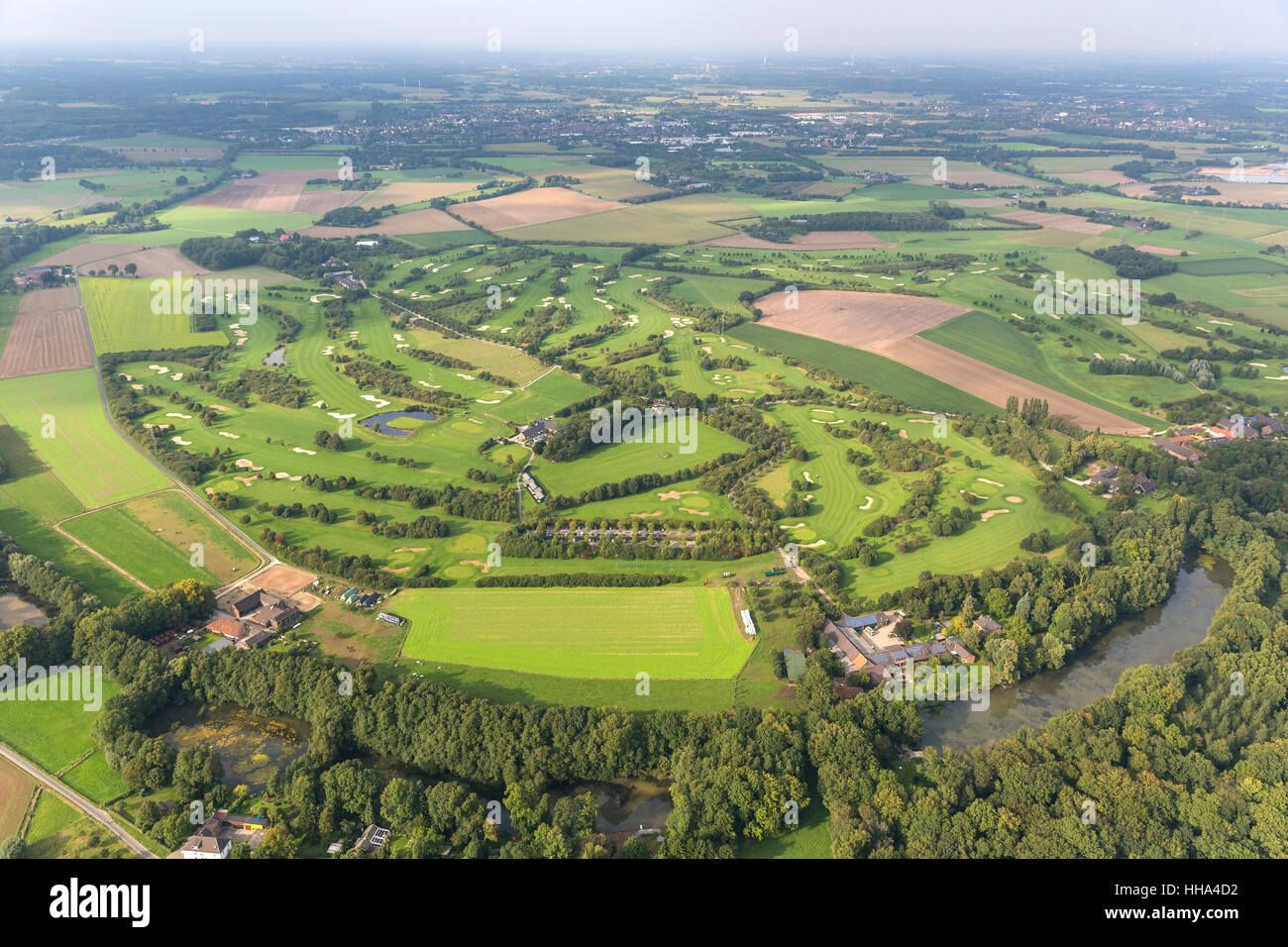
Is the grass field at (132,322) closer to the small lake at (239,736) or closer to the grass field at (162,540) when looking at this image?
the grass field at (162,540)

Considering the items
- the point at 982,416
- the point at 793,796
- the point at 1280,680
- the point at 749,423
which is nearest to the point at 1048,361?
the point at 982,416

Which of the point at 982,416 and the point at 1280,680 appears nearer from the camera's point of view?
the point at 1280,680

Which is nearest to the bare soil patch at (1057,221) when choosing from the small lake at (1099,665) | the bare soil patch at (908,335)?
the bare soil patch at (908,335)

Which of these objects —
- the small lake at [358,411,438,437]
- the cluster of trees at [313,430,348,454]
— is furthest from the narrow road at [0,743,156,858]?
the small lake at [358,411,438,437]

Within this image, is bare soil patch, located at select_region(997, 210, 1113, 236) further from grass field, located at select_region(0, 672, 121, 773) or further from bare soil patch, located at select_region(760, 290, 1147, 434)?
grass field, located at select_region(0, 672, 121, 773)
